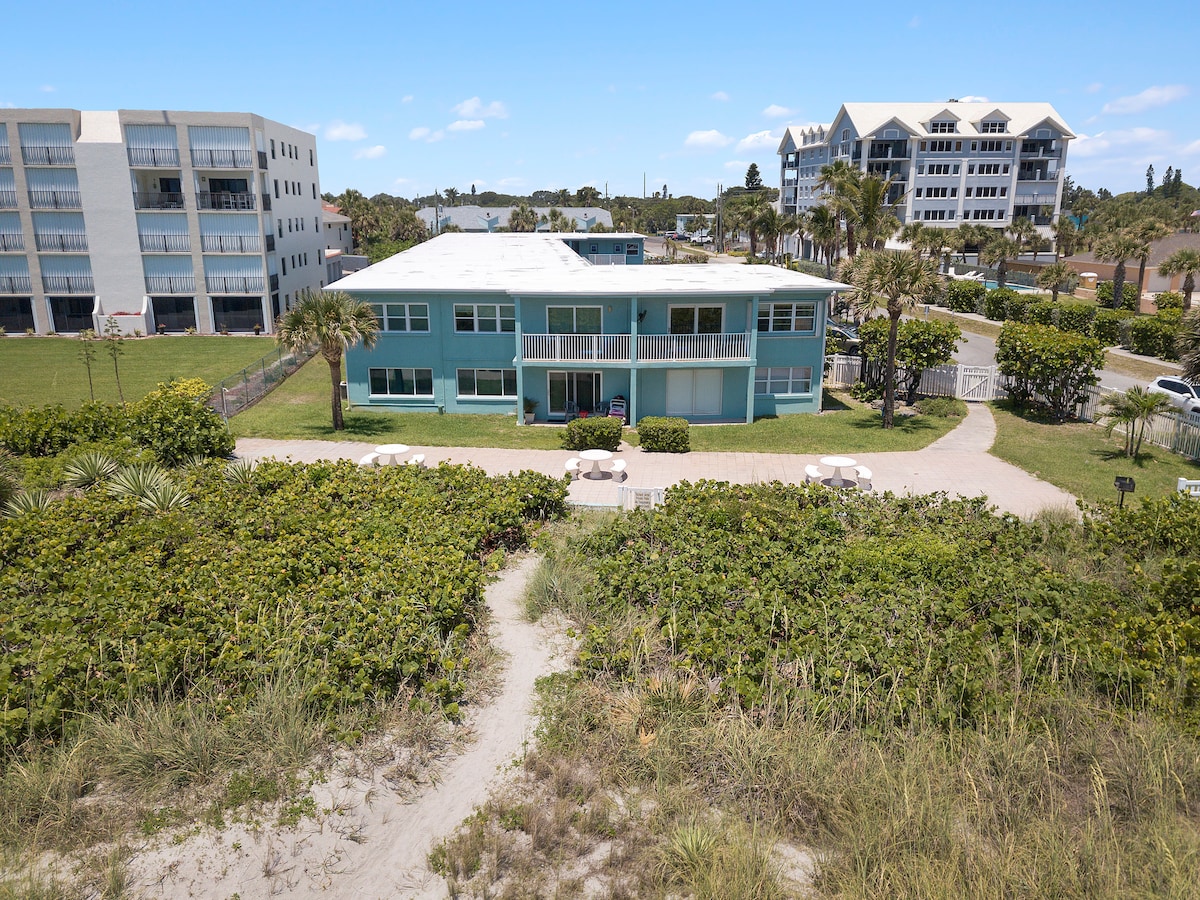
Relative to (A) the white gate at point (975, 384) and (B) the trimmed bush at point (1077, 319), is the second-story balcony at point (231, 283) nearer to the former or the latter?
(A) the white gate at point (975, 384)

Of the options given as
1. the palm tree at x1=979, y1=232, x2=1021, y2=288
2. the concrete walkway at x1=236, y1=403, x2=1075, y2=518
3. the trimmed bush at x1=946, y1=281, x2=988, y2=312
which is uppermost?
the palm tree at x1=979, y1=232, x2=1021, y2=288

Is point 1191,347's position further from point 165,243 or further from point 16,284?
point 16,284

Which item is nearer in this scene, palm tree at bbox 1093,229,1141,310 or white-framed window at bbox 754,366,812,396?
white-framed window at bbox 754,366,812,396

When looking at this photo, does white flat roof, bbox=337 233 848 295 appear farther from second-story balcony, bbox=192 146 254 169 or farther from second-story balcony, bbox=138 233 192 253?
second-story balcony, bbox=138 233 192 253

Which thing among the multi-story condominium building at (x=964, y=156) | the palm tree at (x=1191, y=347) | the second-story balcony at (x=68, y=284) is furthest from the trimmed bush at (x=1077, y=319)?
the second-story balcony at (x=68, y=284)

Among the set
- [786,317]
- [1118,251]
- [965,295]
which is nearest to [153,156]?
[786,317]

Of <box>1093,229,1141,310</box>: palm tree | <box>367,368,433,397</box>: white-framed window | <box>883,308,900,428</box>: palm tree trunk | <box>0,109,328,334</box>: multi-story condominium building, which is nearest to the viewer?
<box>883,308,900,428</box>: palm tree trunk

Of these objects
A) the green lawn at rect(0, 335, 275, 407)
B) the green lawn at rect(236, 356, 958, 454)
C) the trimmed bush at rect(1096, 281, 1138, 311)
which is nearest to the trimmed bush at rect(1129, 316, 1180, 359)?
the trimmed bush at rect(1096, 281, 1138, 311)
